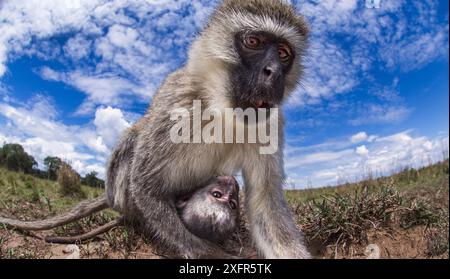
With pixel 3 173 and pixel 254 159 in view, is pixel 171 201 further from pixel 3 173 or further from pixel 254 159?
pixel 3 173

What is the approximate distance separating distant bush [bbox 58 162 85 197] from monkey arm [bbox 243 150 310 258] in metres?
4.20

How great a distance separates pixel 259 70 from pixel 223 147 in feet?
3.58

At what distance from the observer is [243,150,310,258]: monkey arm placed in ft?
15.8

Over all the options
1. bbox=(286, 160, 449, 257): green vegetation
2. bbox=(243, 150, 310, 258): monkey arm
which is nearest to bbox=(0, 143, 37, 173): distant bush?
bbox=(243, 150, 310, 258): monkey arm

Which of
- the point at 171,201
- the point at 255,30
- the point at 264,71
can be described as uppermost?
the point at 255,30

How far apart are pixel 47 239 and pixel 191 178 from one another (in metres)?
1.77

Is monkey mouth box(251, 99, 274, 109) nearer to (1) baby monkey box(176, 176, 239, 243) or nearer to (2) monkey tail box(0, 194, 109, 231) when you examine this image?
(1) baby monkey box(176, 176, 239, 243)

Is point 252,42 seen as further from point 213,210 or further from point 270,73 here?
point 213,210

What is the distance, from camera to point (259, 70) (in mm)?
4312

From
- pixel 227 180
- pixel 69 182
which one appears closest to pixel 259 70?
pixel 227 180

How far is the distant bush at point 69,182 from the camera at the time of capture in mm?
8129

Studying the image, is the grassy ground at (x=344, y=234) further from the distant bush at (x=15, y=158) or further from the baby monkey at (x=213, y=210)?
the distant bush at (x=15, y=158)

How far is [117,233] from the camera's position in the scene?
208 inches
